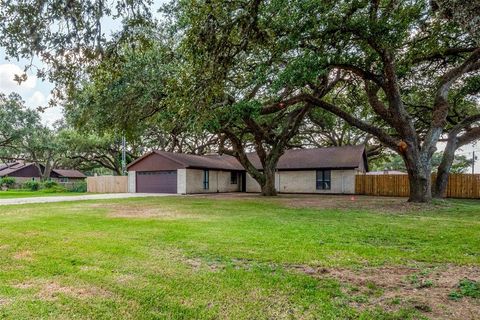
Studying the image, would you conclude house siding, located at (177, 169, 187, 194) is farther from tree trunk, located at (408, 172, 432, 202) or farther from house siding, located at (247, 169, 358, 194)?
tree trunk, located at (408, 172, 432, 202)

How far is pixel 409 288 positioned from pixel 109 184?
27.7 metres

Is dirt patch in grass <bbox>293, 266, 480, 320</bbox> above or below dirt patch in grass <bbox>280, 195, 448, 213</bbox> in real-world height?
above

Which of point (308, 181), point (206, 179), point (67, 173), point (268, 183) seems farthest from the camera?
point (67, 173)

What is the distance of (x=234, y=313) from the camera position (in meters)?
3.14

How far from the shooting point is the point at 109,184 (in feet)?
92.5

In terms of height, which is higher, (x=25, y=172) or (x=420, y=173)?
(x=420, y=173)

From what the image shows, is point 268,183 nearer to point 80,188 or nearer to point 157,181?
point 157,181

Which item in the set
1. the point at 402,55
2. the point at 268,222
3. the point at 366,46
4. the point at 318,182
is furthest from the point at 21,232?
the point at 318,182

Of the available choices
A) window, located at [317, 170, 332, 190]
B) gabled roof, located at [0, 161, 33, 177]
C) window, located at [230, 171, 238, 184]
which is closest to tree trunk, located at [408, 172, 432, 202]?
window, located at [317, 170, 332, 190]

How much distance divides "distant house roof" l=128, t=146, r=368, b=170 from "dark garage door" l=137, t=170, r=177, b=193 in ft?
3.72

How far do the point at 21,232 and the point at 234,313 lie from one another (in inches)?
249

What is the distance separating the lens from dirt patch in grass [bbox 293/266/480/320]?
3242 mm

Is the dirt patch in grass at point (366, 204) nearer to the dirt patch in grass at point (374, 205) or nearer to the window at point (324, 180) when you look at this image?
the dirt patch in grass at point (374, 205)

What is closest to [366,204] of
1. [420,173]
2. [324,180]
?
[420,173]
